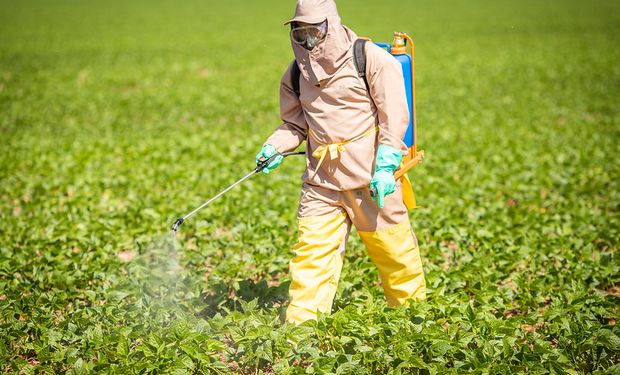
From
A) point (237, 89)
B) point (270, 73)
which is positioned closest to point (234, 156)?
point (237, 89)

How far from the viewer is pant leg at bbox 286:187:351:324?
365 centimetres

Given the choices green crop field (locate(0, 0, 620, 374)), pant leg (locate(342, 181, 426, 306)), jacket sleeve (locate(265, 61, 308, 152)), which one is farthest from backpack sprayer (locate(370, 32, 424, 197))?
green crop field (locate(0, 0, 620, 374))

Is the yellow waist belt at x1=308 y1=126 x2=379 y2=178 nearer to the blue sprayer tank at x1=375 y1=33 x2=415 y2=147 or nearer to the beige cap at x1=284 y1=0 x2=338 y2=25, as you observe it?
the blue sprayer tank at x1=375 y1=33 x2=415 y2=147

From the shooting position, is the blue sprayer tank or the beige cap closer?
the beige cap

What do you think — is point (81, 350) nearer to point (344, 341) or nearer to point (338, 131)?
point (344, 341)

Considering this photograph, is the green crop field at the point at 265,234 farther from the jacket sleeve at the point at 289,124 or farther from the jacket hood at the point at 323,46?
the jacket hood at the point at 323,46

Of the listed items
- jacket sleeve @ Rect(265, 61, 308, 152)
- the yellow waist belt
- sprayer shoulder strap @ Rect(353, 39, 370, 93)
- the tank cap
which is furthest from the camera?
jacket sleeve @ Rect(265, 61, 308, 152)

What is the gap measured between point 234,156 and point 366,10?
31541 mm

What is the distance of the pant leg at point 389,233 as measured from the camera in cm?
370

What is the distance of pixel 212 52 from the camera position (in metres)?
21.7

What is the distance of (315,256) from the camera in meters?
3.64

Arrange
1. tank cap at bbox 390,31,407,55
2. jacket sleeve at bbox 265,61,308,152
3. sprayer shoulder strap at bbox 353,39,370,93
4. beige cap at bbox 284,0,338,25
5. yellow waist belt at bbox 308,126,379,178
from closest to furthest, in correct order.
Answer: beige cap at bbox 284,0,338,25
sprayer shoulder strap at bbox 353,39,370,93
yellow waist belt at bbox 308,126,379,178
tank cap at bbox 390,31,407,55
jacket sleeve at bbox 265,61,308,152

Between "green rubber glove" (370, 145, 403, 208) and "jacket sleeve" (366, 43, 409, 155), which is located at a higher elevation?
"jacket sleeve" (366, 43, 409, 155)

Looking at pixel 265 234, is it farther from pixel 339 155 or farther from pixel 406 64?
pixel 406 64
